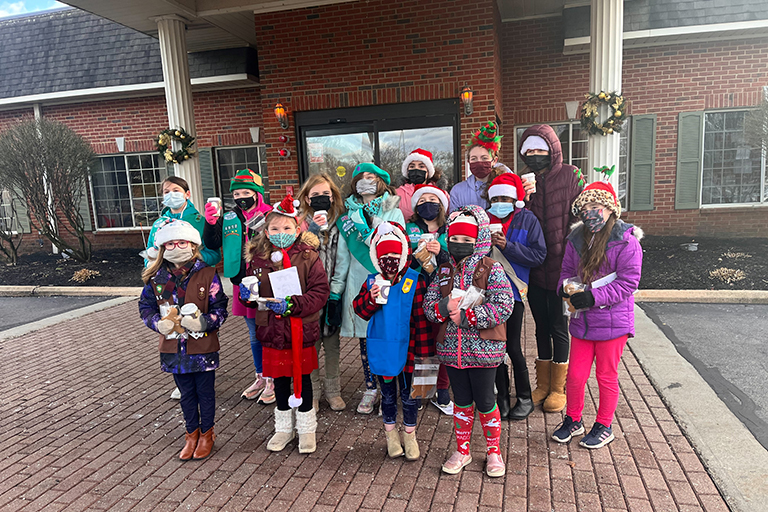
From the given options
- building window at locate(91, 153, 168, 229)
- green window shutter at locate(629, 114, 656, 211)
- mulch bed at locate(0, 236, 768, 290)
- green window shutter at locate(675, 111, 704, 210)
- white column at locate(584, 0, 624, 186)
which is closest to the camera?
white column at locate(584, 0, 624, 186)

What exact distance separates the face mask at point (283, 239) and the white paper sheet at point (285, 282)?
189 mm

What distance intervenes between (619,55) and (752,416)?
4702 millimetres

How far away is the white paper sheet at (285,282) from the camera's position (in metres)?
2.98

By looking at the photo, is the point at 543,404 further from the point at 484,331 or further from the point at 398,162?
the point at 398,162

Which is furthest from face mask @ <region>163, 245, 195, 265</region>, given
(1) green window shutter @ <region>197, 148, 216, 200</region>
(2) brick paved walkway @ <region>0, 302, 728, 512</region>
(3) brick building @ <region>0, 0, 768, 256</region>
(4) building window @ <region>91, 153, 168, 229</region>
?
(4) building window @ <region>91, 153, 168, 229</region>

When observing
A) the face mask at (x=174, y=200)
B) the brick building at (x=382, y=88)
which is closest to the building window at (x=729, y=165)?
the brick building at (x=382, y=88)

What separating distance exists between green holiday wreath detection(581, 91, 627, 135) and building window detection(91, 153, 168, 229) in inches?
393

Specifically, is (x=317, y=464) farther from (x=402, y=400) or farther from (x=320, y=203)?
(x=320, y=203)

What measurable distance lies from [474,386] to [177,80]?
7.04 m

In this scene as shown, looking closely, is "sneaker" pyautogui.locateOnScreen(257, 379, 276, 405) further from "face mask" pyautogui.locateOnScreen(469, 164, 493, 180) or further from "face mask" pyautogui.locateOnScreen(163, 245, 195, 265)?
"face mask" pyautogui.locateOnScreen(469, 164, 493, 180)

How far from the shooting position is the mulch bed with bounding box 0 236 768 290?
6.80 m

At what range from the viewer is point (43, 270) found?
10.1 meters

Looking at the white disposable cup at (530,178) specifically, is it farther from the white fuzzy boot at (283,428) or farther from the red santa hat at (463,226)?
the white fuzzy boot at (283,428)

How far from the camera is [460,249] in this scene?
2.71 meters
